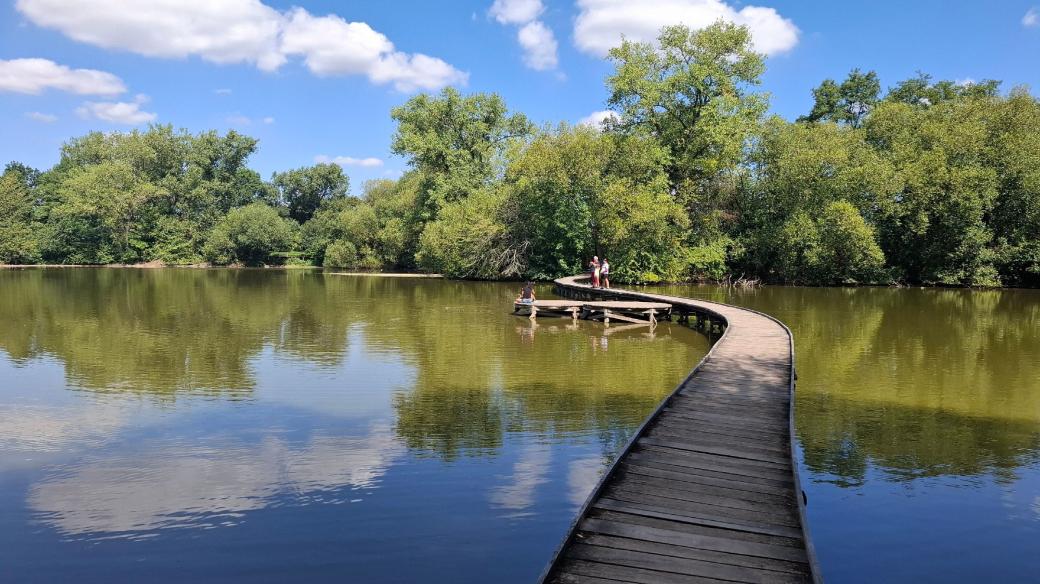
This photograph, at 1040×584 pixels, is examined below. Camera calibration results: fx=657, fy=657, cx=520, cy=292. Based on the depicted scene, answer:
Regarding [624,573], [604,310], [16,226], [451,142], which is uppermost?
[451,142]

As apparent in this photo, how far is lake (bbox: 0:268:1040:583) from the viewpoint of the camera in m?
5.49

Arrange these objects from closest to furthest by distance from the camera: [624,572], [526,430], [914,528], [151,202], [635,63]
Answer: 1. [624,572]
2. [914,528]
3. [526,430]
4. [635,63]
5. [151,202]

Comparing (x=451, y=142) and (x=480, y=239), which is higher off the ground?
(x=451, y=142)

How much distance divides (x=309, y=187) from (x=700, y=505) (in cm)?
8361

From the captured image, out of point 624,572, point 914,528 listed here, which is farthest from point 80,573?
point 914,528

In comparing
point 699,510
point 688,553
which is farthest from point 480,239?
point 688,553

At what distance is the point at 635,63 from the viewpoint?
39969mm

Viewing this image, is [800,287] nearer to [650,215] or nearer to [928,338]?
[650,215]

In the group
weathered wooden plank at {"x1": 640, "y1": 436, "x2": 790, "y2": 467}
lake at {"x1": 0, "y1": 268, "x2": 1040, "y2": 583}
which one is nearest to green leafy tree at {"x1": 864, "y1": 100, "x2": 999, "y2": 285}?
lake at {"x1": 0, "y1": 268, "x2": 1040, "y2": 583}

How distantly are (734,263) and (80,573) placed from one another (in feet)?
138

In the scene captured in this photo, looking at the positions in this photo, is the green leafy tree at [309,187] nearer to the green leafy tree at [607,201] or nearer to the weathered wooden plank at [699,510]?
the green leafy tree at [607,201]

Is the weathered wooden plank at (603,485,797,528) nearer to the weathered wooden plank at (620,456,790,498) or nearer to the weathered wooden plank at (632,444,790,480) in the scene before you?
the weathered wooden plank at (620,456,790,498)

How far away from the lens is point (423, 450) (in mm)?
8117

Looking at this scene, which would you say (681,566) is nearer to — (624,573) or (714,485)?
(624,573)
